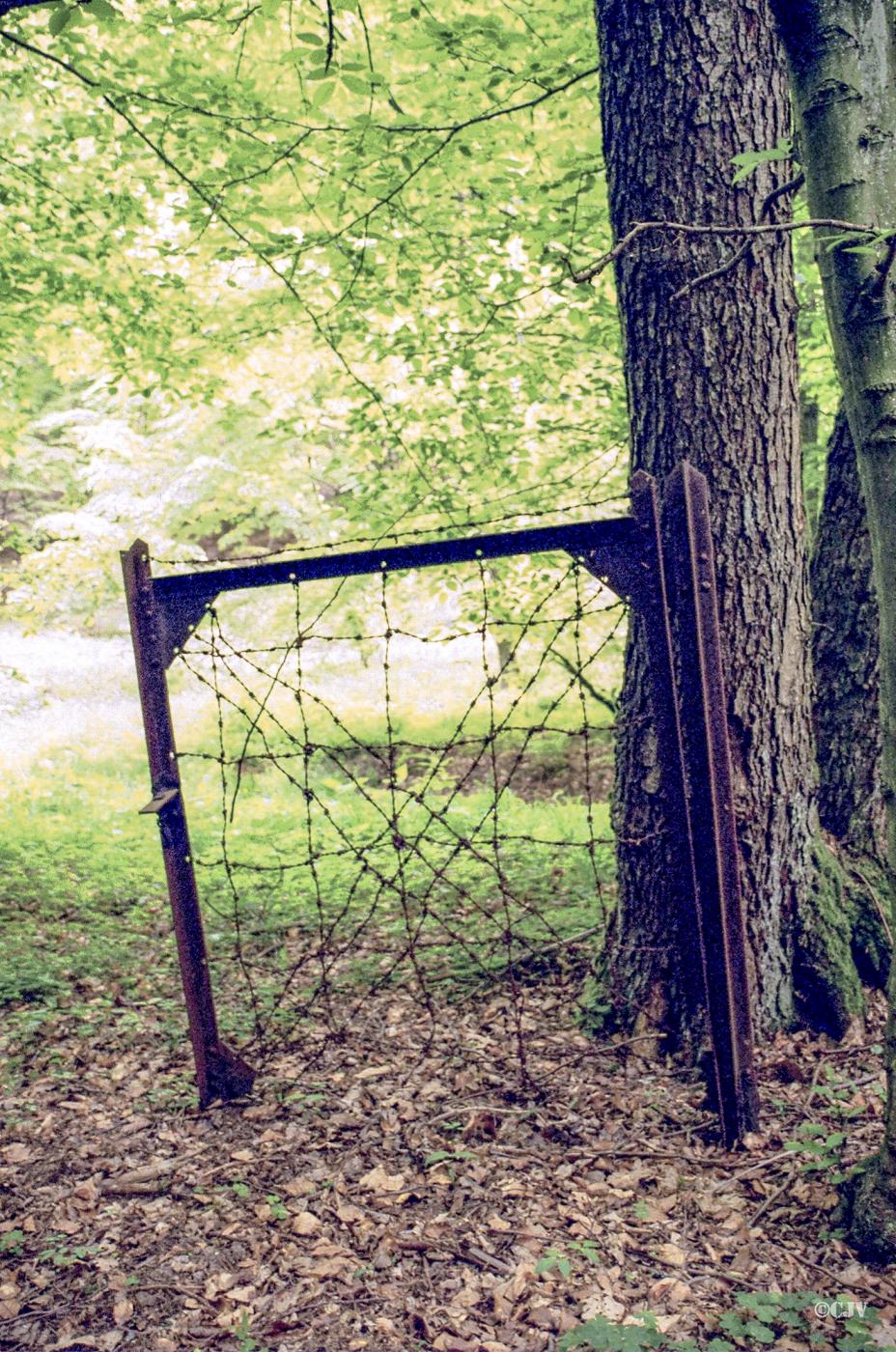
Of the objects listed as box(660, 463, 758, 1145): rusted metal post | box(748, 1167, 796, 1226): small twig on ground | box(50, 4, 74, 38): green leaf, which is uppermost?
box(50, 4, 74, 38): green leaf

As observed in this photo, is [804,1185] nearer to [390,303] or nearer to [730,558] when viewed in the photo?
[730,558]

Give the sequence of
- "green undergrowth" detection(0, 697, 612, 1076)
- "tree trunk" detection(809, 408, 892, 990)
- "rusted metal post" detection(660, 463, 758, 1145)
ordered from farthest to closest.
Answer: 1. "green undergrowth" detection(0, 697, 612, 1076)
2. "tree trunk" detection(809, 408, 892, 990)
3. "rusted metal post" detection(660, 463, 758, 1145)

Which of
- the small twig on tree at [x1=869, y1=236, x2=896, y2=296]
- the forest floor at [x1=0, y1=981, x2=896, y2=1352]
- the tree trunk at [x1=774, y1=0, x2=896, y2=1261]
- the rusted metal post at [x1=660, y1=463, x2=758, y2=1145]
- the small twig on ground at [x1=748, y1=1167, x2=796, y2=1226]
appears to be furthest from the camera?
the rusted metal post at [x1=660, y1=463, x2=758, y2=1145]

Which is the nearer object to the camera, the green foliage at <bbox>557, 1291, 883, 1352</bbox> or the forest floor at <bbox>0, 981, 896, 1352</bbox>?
the green foliage at <bbox>557, 1291, 883, 1352</bbox>

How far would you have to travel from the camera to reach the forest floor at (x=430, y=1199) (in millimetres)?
2496

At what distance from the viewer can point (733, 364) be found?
131 inches

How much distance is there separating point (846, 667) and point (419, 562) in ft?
6.80

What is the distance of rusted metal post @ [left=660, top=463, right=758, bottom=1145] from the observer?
3008 mm

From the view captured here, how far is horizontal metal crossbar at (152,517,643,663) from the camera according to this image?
3.03m

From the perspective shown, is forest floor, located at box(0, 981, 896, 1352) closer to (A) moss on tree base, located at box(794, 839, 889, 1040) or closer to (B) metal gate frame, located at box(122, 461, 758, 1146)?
(A) moss on tree base, located at box(794, 839, 889, 1040)

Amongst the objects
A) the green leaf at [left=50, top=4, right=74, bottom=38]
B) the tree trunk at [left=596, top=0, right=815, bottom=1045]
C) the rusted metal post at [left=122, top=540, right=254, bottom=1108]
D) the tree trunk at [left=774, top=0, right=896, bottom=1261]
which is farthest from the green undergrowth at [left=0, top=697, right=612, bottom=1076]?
the green leaf at [left=50, top=4, right=74, bottom=38]

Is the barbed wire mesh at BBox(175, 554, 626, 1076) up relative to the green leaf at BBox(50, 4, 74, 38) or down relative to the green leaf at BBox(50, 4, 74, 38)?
down

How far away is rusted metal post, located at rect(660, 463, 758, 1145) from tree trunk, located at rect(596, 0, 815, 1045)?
0.60ft

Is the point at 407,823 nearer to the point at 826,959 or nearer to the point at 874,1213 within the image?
the point at 826,959
